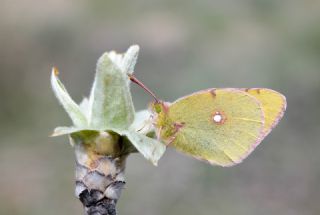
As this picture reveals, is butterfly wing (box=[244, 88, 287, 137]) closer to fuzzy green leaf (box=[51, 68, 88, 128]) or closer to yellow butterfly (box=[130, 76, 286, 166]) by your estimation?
yellow butterfly (box=[130, 76, 286, 166])

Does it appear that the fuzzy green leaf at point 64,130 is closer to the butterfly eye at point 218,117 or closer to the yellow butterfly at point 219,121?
the yellow butterfly at point 219,121

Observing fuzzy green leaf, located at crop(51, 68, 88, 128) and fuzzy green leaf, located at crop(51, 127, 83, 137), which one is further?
fuzzy green leaf, located at crop(51, 68, 88, 128)

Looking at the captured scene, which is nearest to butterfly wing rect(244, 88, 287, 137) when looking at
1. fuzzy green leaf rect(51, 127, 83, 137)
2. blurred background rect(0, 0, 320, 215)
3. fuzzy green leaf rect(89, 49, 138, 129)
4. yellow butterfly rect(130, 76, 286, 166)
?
yellow butterfly rect(130, 76, 286, 166)

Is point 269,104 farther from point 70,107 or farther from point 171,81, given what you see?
point 171,81

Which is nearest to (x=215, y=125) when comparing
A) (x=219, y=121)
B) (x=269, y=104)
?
(x=219, y=121)

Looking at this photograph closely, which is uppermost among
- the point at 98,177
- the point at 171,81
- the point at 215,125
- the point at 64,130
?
the point at 64,130

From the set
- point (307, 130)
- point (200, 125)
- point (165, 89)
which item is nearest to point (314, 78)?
point (307, 130)

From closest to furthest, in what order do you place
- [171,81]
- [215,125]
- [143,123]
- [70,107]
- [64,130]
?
[64,130] < [70,107] < [143,123] < [215,125] < [171,81]

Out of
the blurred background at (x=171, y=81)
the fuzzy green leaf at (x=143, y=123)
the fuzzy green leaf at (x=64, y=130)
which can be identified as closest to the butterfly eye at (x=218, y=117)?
the fuzzy green leaf at (x=143, y=123)
